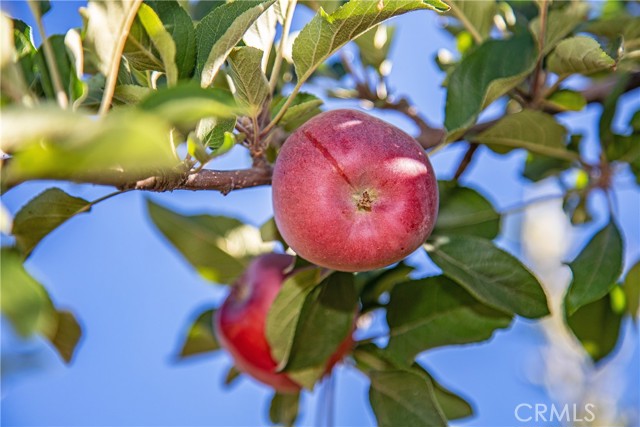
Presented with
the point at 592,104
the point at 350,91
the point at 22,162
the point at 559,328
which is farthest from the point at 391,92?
the point at 559,328

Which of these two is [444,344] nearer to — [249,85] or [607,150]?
[607,150]

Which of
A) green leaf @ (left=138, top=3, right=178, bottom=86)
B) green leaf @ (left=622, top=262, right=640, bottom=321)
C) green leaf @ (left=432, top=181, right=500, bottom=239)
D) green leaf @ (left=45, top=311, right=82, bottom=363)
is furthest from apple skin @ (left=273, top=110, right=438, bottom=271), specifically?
green leaf @ (left=622, top=262, right=640, bottom=321)

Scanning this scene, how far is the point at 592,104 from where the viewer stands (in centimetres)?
143

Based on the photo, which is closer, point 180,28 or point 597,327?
point 180,28

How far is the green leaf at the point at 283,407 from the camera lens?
1.50 m

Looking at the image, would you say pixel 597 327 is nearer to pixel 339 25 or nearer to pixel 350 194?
pixel 350 194

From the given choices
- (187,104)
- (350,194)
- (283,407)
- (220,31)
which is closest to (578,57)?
(350,194)

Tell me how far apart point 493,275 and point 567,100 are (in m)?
0.33

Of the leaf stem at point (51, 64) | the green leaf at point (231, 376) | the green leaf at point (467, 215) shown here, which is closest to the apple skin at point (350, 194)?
the leaf stem at point (51, 64)

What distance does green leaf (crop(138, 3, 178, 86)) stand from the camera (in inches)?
29.9

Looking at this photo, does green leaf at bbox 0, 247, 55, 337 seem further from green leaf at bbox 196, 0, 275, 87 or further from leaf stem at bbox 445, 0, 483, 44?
leaf stem at bbox 445, 0, 483, 44

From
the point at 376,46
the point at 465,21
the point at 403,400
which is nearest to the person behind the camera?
the point at 403,400

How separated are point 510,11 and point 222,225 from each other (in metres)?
0.69

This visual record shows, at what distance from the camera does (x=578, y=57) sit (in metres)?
→ 1.05
